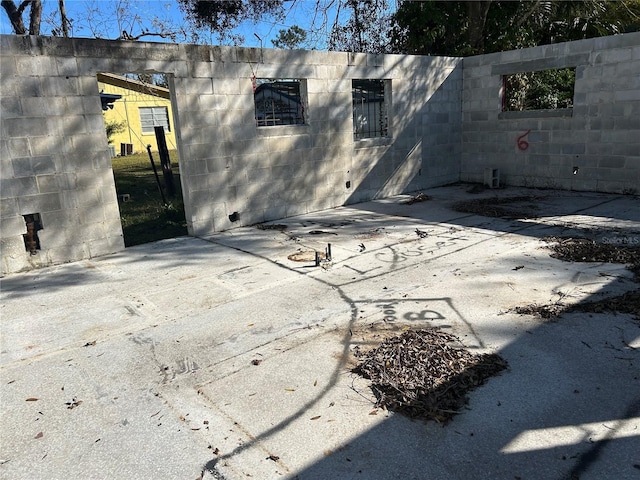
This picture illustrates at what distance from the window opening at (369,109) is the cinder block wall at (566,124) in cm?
259

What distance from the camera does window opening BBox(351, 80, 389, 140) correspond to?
9812 millimetres

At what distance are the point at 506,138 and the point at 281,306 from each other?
326 inches

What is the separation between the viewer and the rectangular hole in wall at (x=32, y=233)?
19.4 ft

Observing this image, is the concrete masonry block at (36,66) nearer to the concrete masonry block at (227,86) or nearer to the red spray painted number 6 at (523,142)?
the concrete masonry block at (227,86)

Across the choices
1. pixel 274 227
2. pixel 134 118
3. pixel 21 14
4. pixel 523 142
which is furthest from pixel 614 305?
pixel 134 118

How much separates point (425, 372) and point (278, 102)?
664 centimetres

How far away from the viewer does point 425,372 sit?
124 inches

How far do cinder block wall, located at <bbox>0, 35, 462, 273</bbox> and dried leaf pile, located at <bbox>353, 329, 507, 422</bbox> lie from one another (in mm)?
4631

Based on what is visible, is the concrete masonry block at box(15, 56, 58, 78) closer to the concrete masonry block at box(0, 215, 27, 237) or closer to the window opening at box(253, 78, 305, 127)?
the concrete masonry block at box(0, 215, 27, 237)

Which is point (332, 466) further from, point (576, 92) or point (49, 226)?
point (576, 92)

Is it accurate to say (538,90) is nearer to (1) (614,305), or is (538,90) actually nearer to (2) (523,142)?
(2) (523,142)

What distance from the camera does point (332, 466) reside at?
2.41 m

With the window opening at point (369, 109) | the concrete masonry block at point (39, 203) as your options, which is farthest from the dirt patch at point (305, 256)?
the window opening at point (369, 109)

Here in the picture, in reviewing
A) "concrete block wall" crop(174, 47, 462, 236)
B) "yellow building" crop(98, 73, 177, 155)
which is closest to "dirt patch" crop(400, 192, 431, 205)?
"concrete block wall" crop(174, 47, 462, 236)
